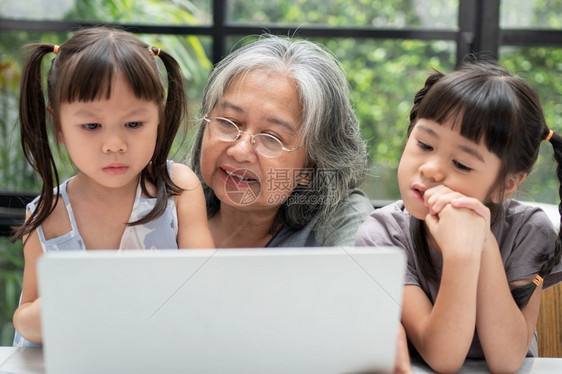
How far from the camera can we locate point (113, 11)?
242 centimetres

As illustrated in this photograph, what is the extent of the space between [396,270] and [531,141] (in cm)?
54

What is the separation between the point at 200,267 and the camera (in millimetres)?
715

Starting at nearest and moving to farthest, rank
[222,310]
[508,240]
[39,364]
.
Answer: [222,310] < [39,364] < [508,240]

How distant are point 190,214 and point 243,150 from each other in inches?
7.2

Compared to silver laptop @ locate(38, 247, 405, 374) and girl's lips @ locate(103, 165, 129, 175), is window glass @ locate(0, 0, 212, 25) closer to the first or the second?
girl's lips @ locate(103, 165, 129, 175)

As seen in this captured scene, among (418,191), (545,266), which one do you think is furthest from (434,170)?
(545,266)

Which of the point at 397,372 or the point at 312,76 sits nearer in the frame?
the point at 397,372

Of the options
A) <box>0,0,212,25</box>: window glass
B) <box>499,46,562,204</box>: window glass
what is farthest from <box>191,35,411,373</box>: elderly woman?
<box>499,46,562,204</box>: window glass

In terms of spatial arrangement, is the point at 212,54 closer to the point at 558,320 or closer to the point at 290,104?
the point at 290,104

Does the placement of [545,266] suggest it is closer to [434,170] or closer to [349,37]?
[434,170]

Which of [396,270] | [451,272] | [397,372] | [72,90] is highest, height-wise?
[72,90]

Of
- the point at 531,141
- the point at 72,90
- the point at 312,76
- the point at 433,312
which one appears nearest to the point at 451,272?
the point at 433,312

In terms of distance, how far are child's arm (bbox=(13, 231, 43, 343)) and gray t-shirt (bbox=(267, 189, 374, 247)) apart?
53 cm

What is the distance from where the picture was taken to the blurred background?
230 cm
